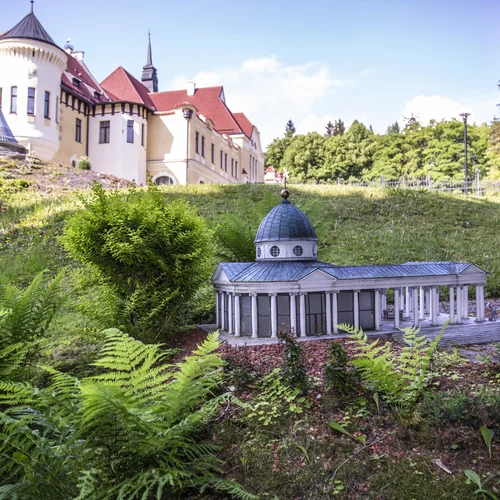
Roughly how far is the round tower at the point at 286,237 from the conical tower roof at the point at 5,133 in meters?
→ 22.0

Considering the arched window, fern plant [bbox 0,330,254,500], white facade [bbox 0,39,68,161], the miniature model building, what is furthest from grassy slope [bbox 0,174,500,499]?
the arched window

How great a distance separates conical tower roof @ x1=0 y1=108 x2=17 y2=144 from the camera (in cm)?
2624

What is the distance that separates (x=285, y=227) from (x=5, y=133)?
22798 mm

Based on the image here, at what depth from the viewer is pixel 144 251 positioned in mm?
8742

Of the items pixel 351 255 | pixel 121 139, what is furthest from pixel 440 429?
pixel 121 139

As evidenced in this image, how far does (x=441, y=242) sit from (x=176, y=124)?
22199 millimetres

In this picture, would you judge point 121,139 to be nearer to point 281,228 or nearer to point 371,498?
point 281,228

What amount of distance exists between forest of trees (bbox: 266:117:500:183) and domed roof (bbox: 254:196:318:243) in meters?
39.4

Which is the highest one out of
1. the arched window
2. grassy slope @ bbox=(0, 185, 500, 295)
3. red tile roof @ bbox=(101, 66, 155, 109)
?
red tile roof @ bbox=(101, 66, 155, 109)

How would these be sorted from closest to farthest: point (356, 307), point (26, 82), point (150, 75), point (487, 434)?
point (487, 434)
point (356, 307)
point (26, 82)
point (150, 75)

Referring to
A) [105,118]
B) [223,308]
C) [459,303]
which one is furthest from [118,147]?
[459,303]

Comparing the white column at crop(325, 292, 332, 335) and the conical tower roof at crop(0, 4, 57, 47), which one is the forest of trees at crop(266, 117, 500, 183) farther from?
the white column at crop(325, 292, 332, 335)

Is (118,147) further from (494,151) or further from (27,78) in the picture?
(494,151)

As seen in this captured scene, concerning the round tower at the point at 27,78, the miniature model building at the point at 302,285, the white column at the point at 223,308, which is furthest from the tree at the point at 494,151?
the white column at the point at 223,308
